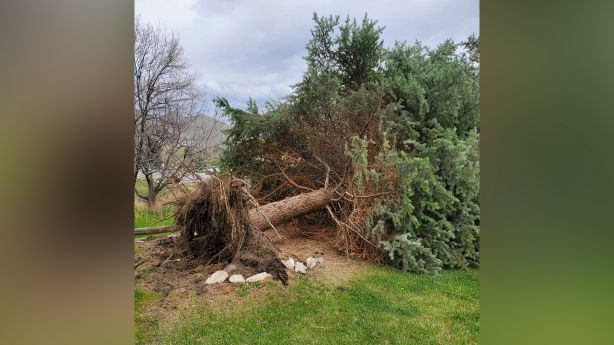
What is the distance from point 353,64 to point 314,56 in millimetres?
427

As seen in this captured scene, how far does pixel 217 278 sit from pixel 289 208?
3.33 ft

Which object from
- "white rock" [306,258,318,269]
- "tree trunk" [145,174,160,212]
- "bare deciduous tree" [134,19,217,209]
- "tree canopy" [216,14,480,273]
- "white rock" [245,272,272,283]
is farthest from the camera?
"bare deciduous tree" [134,19,217,209]

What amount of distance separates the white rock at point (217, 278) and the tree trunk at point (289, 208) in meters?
0.58

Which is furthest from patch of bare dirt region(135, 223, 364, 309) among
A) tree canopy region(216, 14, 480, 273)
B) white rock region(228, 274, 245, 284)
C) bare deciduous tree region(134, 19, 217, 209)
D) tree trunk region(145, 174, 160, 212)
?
bare deciduous tree region(134, 19, 217, 209)

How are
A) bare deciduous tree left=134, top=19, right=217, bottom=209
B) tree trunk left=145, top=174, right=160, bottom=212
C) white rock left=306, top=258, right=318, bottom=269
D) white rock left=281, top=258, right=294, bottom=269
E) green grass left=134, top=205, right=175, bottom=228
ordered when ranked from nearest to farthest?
white rock left=281, top=258, right=294, bottom=269 → white rock left=306, top=258, right=318, bottom=269 → green grass left=134, top=205, right=175, bottom=228 → tree trunk left=145, top=174, right=160, bottom=212 → bare deciduous tree left=134, top=19, right=217, bottom=209

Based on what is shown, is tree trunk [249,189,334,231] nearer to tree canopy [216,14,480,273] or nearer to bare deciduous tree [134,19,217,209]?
tree canopy [216,14,480,273]

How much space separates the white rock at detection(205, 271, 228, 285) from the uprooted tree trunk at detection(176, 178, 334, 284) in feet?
0.40

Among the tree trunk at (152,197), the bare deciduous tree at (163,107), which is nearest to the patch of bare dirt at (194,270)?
the tree trunk at (152,197)

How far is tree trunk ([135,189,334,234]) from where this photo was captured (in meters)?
3.02
